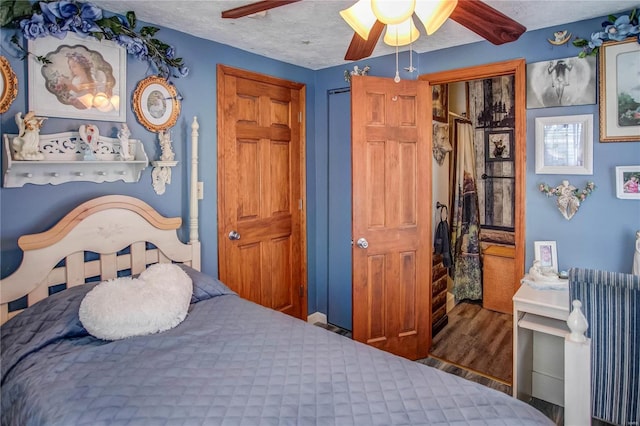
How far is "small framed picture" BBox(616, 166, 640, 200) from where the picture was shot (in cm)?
236

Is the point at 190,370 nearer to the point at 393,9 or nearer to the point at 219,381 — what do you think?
the point at 219,381

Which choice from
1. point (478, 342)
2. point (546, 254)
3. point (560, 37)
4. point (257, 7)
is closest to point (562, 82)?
point (560, 37)

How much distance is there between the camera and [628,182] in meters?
2.38

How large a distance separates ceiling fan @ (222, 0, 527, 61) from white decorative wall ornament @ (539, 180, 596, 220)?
1.14 m

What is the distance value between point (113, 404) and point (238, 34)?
2330 mm

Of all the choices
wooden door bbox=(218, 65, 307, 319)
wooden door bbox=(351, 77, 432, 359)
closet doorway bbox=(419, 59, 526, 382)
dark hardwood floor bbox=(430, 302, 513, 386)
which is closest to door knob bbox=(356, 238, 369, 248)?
wooden door bbox=(351, 77, 432, 359)

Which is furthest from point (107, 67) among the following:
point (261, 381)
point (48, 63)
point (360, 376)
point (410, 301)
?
point (410, 301)

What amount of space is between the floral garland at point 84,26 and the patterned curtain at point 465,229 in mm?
3101

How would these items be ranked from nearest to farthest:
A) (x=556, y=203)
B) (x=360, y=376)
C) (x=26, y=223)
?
(x=360, y=376) → (x=26, y=223) → (x=556, y=203)

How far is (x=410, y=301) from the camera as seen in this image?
10.7 feet

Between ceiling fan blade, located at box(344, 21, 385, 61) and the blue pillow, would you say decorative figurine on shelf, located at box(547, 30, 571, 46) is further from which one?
the blue pillow

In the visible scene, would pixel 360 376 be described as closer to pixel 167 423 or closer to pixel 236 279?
pixel 167 423

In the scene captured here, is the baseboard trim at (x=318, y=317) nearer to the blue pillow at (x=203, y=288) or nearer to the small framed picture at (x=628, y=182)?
the blue pillow at (x=203, y=288)

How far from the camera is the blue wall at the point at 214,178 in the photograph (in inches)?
82.4
